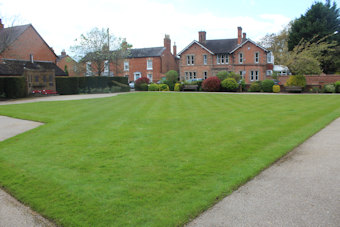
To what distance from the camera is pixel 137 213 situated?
3.74 meters

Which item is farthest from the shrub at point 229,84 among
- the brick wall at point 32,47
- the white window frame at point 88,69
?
the brick wall at point 32,47

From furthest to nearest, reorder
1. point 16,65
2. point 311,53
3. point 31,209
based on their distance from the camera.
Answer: point 311,53
point 16,65
point 31,209

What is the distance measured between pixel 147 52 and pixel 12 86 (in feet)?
106

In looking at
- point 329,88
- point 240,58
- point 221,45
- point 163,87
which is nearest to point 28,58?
point 163,87

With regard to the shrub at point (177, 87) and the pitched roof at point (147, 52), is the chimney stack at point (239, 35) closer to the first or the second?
the pitched roof at point (147, 52)

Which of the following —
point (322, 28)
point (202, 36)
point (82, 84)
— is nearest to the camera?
point (82, 84)

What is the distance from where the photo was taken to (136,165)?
561cm

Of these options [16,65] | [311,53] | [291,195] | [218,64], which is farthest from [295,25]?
[291,195]

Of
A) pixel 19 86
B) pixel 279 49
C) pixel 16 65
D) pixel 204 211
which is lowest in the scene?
pixel 204 211

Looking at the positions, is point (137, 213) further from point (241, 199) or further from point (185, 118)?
point (185, 118)

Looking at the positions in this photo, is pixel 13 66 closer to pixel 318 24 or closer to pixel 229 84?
pixel 229 84

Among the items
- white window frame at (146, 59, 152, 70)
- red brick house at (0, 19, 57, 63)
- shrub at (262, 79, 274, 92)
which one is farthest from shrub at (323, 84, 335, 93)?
red brick house at (0, 19, 57, 63)

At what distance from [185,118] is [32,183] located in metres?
7.04

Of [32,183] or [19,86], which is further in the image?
[19,86]
